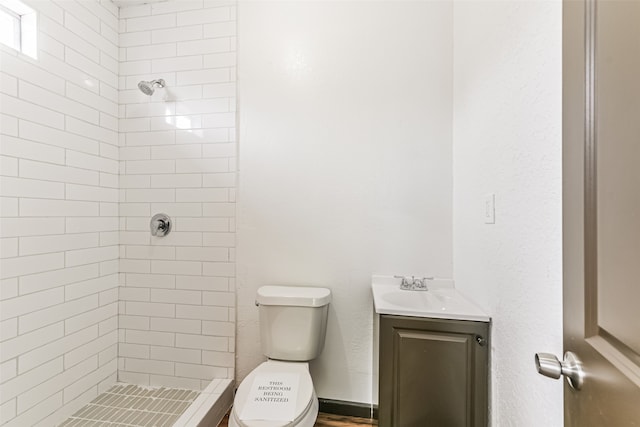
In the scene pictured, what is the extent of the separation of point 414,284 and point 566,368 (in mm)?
1087

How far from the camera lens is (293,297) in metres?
1.51

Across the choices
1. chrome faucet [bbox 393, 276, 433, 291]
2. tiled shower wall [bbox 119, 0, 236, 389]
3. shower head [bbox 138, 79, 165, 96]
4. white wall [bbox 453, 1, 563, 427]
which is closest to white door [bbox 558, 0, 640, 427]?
white wall [bbox 453, 1, 563, 427]

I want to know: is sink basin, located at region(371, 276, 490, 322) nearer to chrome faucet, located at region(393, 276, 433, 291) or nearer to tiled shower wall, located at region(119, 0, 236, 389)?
chrome faucet, located at region(393, 276, 433, 291)

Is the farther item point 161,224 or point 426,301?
point 161,224

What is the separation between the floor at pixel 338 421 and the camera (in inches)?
62.2

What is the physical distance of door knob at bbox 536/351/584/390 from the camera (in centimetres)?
49

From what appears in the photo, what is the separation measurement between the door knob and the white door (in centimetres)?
1

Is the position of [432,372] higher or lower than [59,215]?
lower

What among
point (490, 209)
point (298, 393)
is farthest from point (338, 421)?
point (490, 209)

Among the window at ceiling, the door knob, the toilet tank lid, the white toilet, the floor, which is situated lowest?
the floor

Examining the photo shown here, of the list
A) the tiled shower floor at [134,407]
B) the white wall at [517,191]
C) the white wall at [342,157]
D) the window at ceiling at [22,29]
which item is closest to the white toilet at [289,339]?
the white wall at [342,157]

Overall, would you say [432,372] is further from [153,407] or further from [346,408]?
[153,407]

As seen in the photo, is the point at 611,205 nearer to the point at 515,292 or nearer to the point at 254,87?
the point at 515,292

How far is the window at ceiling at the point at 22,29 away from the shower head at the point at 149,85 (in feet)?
1.49
